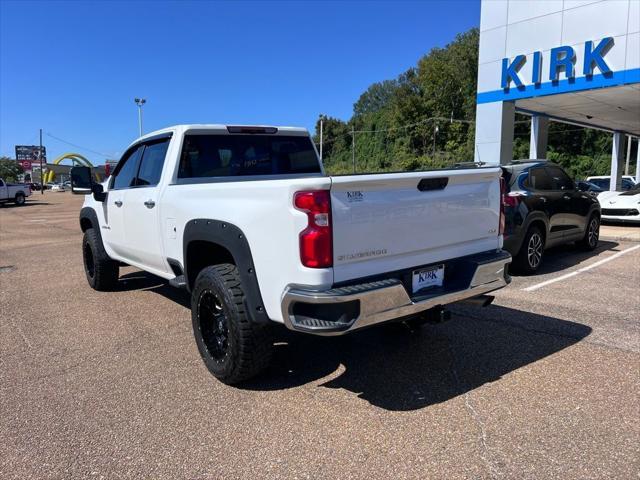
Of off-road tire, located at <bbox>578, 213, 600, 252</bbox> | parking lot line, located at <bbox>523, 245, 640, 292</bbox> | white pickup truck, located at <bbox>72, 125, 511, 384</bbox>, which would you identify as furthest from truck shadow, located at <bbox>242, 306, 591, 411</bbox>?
off-road tire, located at <bbox>578, 213, 600, 252</bbox>

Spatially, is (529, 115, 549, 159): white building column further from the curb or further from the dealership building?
the curb

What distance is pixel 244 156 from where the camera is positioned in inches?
199

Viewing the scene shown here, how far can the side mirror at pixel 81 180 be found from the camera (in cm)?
620

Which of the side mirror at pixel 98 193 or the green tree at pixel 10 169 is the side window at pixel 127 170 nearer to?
the side mirror at pixel 98 193

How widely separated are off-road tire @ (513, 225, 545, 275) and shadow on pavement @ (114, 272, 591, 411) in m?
2.07

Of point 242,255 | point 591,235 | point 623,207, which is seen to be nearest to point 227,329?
point 242,255

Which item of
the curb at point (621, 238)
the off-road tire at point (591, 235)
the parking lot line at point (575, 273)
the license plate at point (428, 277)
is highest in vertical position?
the license plate at point (428, 277)

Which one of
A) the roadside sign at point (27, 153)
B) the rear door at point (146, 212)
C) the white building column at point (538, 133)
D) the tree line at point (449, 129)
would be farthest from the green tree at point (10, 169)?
the rear door at point (146, 212)

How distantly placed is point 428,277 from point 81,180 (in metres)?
4.75

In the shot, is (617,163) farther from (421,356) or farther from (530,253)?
(421,356)

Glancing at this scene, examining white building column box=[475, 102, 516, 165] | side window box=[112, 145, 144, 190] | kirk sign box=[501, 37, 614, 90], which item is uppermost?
kirk sign box=[501, 37, 614, 90]

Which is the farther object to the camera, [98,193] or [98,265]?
[98,265]

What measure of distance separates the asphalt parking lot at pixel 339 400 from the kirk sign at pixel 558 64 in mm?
10311

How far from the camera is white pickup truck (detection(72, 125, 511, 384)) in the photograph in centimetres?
304
